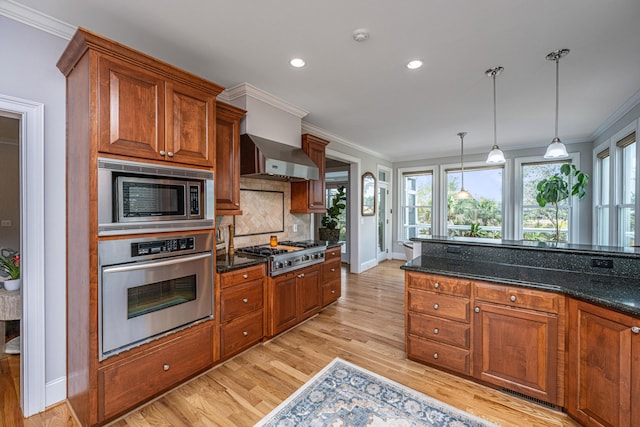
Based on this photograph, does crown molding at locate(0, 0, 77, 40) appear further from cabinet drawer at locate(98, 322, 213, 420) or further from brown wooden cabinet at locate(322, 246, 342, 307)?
brown wooden cabinet at locate(322, 246, 342, 307)

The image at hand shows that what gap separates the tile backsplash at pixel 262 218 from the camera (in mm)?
3346

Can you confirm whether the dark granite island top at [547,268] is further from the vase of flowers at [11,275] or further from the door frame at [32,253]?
the vase of flowers at [11,275]

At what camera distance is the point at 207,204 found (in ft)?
7.48

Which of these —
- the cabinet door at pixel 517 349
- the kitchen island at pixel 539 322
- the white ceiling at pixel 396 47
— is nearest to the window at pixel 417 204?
the white ceiling at pixel 396 47

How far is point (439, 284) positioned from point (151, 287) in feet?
7.28

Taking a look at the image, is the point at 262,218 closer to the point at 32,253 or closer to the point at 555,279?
the point at 32,253

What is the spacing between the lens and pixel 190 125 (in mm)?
2188

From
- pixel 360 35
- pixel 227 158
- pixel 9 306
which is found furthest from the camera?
pixel 227 158

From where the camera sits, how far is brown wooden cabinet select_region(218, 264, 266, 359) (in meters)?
2.45

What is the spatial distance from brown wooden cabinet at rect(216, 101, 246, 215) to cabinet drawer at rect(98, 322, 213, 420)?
1.14m

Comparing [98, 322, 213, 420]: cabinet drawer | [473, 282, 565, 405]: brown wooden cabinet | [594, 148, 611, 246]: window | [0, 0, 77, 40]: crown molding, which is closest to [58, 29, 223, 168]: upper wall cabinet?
[0, 0, 77, 40]: crown molding

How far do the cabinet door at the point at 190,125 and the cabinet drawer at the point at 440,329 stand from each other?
7.29 feet

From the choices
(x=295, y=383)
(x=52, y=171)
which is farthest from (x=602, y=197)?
(x=52, y=171)

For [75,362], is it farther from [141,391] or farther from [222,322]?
[222,322]
